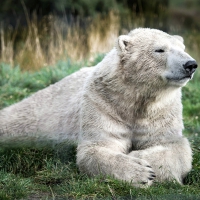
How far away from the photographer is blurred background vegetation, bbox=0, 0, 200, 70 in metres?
11.1

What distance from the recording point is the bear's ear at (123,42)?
16.9 ft

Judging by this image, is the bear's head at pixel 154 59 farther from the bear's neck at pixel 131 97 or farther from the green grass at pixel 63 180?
the green grass at pixel 63 180

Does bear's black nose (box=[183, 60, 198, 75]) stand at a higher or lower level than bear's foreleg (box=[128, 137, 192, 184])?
higher

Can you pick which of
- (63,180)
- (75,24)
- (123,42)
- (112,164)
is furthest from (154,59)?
(75,24)

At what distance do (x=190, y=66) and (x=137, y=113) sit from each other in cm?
69

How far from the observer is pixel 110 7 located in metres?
15.8

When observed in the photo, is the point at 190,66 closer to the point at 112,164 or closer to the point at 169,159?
the point at 169,159

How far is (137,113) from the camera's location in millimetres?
5070

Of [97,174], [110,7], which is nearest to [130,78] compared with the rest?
[97,174]

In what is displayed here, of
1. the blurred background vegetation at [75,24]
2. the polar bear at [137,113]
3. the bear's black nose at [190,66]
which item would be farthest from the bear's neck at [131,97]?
the blurred background vegetation at [75,24]

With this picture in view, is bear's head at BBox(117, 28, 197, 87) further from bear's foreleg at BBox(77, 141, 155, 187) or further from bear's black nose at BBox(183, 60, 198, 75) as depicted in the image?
bear's foreleg at BBox(77, 141, 155, 187)

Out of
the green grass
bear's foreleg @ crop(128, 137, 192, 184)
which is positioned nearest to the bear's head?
bear's foreleg @ crop(128, 137, 192, 184)

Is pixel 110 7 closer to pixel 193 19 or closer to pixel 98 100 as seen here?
pixel 193 19

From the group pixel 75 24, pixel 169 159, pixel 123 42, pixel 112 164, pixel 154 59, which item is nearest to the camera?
pixel 112 164
